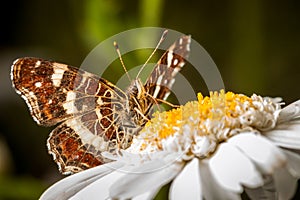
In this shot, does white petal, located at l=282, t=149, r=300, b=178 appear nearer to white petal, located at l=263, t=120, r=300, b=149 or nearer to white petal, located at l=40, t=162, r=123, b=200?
white petal, located at l=263, t=120, r=300, b=149

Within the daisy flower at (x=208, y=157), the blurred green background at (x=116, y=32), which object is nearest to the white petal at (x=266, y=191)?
the daisy flower at (x=208, y=157)

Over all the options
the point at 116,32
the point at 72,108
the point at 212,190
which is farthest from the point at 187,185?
the point at 116,32

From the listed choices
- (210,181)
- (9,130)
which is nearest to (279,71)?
(9,130)

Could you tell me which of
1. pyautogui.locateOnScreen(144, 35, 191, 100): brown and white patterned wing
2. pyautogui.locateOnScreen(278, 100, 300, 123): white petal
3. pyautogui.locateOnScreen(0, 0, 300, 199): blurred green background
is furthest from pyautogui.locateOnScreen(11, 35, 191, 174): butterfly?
pyautogui.locateOnScreen(0, 0, 300, 199): blurred green background

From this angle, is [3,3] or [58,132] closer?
[58,132]

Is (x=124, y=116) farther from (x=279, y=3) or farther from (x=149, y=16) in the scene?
(x=279, y=3)

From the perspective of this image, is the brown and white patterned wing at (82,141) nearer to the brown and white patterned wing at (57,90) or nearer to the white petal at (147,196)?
the brown and white patterned wing at (57,90)
